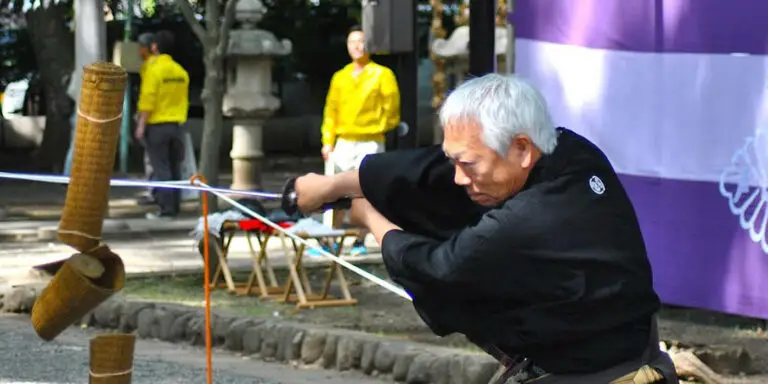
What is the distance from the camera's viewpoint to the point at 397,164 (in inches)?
155

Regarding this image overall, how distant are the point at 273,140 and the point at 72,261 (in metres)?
19.2

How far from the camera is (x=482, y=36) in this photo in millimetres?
10406

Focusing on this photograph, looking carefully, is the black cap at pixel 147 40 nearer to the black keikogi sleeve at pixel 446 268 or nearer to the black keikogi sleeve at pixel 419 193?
the black keikogi sleeve at pixel 419 193

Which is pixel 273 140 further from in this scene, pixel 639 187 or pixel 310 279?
pixel 639 187

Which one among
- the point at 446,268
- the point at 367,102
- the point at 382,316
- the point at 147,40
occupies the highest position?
the point at 446,268

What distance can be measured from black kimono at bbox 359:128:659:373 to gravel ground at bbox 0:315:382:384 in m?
4.44

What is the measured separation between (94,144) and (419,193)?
113cm

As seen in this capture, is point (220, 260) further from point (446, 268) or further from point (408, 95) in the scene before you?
point (446, 268)

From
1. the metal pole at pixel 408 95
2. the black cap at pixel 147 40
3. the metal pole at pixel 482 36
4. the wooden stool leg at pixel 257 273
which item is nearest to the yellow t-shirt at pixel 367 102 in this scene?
the metal pole at pixel 408 95

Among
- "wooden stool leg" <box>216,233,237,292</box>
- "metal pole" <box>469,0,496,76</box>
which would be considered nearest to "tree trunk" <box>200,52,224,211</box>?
"wooden stool leg" <box>216,233,237,292</box>

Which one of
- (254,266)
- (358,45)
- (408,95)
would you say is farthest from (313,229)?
(408,95)

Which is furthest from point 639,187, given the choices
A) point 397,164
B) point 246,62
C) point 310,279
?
point 246,62

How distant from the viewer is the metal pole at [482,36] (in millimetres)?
10406

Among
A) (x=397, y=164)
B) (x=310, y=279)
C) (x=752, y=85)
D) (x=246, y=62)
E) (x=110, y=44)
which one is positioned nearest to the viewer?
(x=397, y=164)
